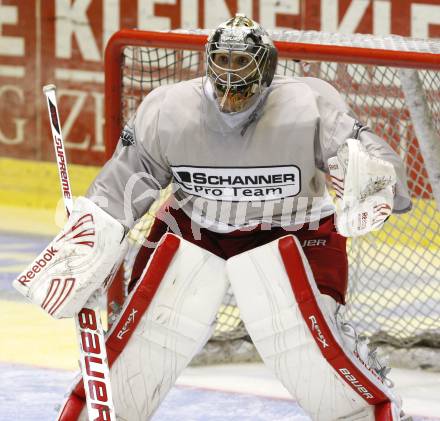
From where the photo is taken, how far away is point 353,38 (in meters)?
4.12

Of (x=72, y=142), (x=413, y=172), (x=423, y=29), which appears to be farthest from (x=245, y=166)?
(x=72, y=142)

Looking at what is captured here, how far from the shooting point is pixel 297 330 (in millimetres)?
3053

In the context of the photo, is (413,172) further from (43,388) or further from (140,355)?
(140,355)

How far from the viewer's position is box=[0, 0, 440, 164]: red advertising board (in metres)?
6.46

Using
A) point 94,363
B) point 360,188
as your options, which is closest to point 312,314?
point 360,188

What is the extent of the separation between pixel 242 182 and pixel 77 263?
0.41m

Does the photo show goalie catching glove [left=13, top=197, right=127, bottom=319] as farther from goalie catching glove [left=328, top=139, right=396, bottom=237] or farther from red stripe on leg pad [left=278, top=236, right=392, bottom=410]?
goalie catching glove [left=328, top=139, right=396, bottom=237]

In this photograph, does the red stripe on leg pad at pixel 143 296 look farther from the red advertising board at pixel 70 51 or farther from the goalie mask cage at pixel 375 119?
the red advertising board at pixel 70 51

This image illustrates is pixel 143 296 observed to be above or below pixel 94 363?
above

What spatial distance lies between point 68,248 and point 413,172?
5.41 feet

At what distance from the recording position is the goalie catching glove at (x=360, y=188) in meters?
2.93

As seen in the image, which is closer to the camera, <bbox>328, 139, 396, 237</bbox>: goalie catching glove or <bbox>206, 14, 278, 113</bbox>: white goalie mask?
<bbox>328, 139, 396, 237</bbox>: goalie catching glove

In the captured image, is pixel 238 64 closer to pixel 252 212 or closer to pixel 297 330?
pixel 252 212

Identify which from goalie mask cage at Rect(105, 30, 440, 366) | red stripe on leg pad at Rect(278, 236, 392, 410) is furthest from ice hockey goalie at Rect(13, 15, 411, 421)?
goalie mask cage at Rect(105, 30, 440, 366)
